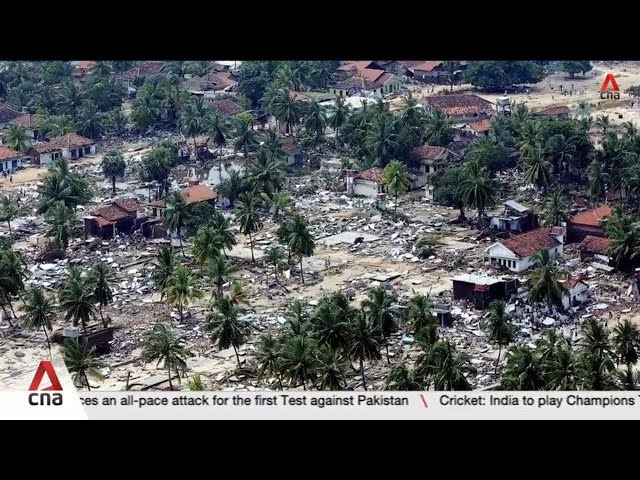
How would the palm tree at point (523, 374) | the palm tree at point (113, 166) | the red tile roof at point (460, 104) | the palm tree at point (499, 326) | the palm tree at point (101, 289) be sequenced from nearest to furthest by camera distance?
the palm tree at point (523, 374)
the palm tree at point (499, 326)
the palm tree at point (101, 289)
the palm tree at point (113, 166)
the red tile roof at point (460, 104)

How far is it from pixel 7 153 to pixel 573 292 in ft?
26.9

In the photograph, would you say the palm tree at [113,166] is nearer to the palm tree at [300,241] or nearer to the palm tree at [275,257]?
the palm tree at [275,257]

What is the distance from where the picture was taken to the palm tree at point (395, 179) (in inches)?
600

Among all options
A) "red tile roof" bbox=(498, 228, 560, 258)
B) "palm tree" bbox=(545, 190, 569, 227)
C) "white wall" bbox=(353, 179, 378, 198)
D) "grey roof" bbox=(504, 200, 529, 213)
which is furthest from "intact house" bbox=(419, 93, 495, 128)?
"red tile roof" bbox=(498, 228, 560, 258)

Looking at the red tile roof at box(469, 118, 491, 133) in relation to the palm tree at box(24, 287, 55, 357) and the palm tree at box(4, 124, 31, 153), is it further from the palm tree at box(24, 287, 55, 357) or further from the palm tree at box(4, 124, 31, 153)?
the palm tree at box(24, 287, 55, 357)

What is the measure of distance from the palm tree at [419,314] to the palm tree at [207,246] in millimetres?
2389

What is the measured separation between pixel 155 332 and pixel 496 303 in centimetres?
290

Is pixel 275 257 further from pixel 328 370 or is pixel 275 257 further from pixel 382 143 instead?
pixel 382 143

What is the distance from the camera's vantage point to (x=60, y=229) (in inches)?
547

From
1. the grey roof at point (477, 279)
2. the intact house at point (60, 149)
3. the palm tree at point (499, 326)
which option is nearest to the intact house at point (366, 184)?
the grey roof at point (477, 279)

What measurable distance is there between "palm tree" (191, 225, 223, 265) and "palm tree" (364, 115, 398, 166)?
→ 3.66m

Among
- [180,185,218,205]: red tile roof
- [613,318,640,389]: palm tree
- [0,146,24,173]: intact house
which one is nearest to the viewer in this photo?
[613,318,640,389]: palm tree

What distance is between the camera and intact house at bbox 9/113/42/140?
18.4 m

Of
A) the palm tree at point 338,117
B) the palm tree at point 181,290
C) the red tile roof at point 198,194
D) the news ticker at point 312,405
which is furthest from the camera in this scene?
the palm tree at point 338,117
